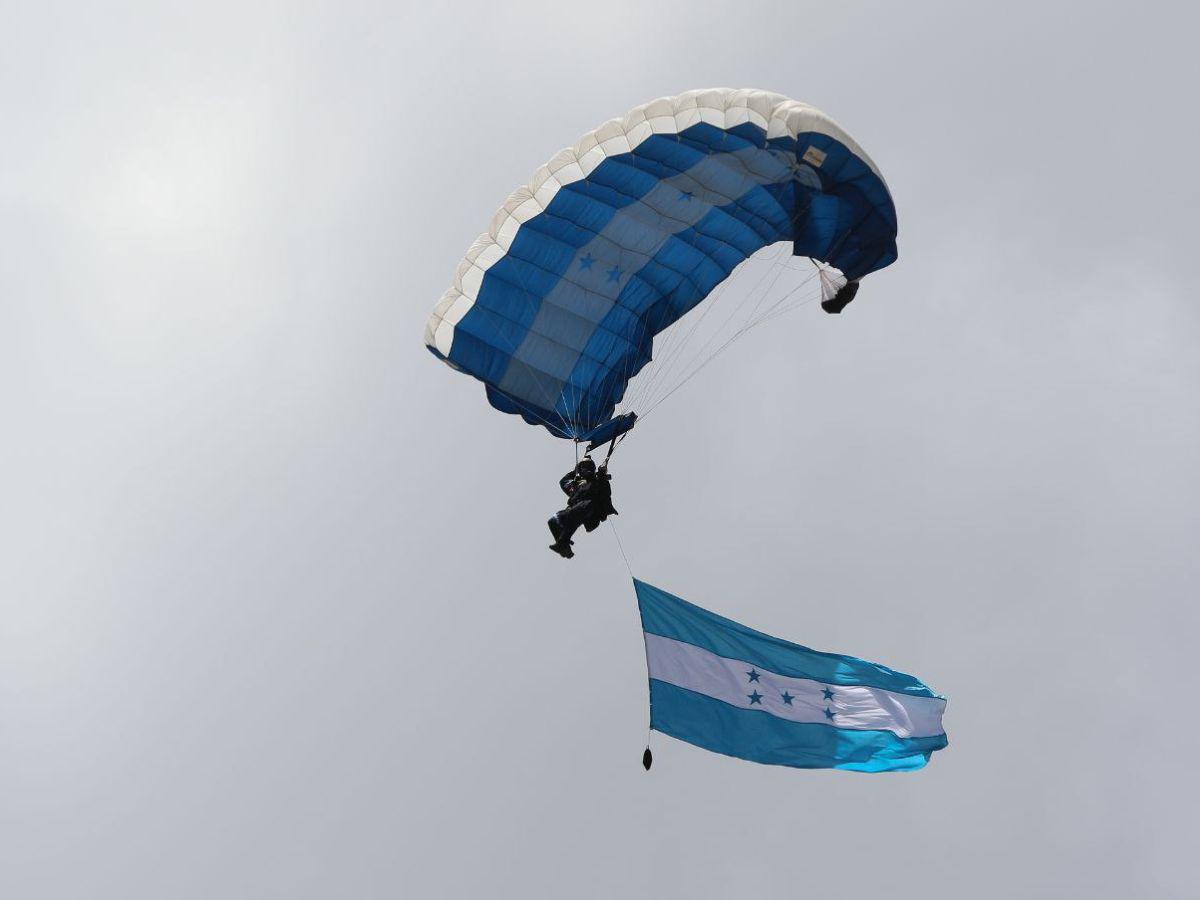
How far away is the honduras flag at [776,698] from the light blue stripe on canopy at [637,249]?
2991mm

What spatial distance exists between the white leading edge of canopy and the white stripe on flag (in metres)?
5.25

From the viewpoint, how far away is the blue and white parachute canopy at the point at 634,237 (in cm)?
1972

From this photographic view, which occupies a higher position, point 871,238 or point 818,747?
point 871,238

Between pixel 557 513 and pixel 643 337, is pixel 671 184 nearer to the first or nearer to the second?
pixel 643 337

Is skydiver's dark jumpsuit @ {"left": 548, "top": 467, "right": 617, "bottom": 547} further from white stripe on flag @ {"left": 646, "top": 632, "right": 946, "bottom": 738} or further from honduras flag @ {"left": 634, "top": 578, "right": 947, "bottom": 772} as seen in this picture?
white stripe on flag @ {"left": 646, "top": 632, "right": 946, "bottom": 738}

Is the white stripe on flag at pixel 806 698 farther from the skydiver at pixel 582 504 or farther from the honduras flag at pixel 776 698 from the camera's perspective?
the skydiver at pixel 582 504

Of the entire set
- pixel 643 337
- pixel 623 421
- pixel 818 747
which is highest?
pixel 643 337

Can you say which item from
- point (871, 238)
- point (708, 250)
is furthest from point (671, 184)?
point (871, 238)

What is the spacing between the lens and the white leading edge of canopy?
19438 mm

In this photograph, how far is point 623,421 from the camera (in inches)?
830

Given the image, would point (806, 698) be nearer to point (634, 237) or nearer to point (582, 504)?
point (582, 504)

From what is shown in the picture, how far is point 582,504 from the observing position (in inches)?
779

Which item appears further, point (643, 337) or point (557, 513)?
point (643, 337)

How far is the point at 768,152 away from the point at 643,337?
127 inches
